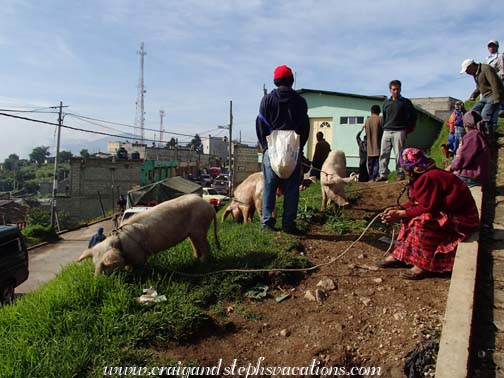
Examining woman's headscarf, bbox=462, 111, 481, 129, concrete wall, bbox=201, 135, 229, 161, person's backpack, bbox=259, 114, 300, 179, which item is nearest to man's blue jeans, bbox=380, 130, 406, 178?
woman's headscarf, bbox=462, 111, 481, 129

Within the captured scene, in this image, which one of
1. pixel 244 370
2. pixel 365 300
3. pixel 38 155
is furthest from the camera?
pixel 38 155

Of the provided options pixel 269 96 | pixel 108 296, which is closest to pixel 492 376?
pixel 108 296

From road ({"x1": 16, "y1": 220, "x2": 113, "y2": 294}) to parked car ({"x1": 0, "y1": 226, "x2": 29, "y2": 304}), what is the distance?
4.23m

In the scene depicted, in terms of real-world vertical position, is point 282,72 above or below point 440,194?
above

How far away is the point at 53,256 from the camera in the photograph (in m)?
22.5

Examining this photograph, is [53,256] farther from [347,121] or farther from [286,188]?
[286,188]

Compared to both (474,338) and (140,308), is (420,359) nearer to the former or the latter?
(474,338)

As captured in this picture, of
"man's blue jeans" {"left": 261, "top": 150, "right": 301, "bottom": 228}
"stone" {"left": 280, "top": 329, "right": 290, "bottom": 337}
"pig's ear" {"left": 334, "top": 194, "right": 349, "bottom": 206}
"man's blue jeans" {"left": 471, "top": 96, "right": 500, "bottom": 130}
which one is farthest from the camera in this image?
"man's blue jeans" {"left": 471, "top": 96, "right": 500, "bottom": 130}

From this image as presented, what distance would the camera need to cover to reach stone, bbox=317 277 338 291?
4.47 meters

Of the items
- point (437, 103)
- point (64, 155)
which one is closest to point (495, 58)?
point (437, 103)

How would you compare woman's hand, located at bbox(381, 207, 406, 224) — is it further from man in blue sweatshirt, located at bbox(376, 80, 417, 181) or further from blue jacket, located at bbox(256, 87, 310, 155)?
man in blue sweatshirt, located at bbox(376, 80, 417, 181)

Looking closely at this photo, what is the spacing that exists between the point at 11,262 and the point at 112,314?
9.11 meters

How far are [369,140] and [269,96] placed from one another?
4.81 metres

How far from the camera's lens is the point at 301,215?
7219mm
